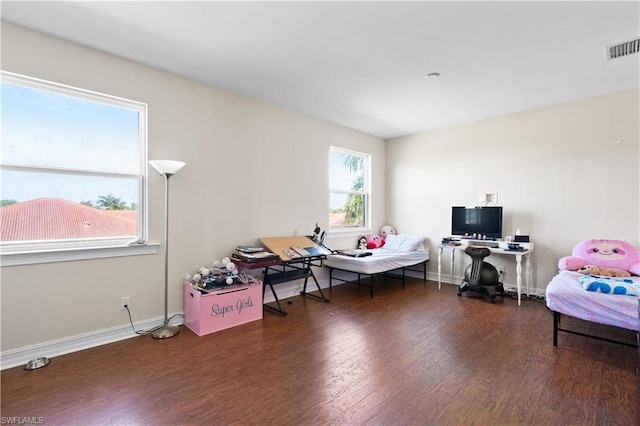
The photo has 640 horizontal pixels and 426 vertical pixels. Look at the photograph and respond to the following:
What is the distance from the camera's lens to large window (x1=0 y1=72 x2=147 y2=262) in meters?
2.46

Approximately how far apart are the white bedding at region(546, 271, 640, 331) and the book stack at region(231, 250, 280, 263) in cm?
282

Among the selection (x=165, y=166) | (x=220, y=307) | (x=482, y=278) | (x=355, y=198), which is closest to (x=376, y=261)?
(x=482, y=278)

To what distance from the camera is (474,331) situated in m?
3.07

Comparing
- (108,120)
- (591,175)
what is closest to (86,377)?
(108,120)

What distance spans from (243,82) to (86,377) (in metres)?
3.13

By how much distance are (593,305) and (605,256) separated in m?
1.54

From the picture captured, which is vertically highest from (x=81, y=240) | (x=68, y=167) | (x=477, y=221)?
(x=68, y=167)

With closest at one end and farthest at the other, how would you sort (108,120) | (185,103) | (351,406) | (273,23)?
(351,406), (273,23), (108,120), (185,103)

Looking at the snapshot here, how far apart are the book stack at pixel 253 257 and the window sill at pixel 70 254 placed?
861 millimetres

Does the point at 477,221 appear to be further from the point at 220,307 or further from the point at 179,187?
the point at 179,187

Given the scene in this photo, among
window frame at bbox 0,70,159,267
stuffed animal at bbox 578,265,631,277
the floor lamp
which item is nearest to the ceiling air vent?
stuffed animal at bbox 578,265,631,277

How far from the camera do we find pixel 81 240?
2750 millimetres

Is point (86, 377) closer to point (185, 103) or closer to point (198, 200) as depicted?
point (198, 200)

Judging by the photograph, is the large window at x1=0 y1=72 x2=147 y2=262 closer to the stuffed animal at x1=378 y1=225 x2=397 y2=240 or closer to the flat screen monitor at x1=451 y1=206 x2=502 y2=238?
the stuffed animal at x1=378 y1=225 x2=397 y2=240
